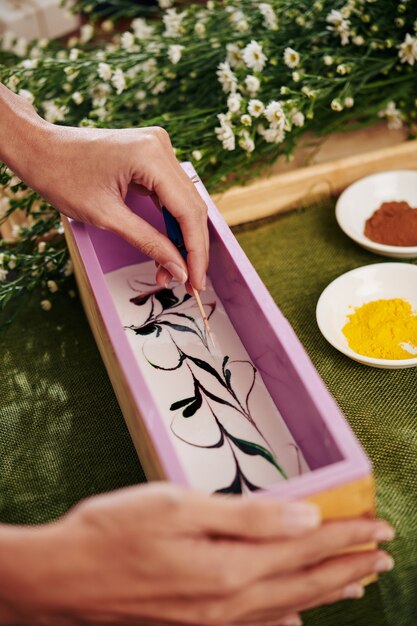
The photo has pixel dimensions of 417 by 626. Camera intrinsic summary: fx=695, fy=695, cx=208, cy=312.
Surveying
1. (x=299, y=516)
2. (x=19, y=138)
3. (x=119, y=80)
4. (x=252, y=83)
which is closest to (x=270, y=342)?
(x=299, y=516)

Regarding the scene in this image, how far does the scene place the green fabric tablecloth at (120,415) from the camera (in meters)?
0.92

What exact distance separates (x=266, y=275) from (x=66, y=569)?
81cm

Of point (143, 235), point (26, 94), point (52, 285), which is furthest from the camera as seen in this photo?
point (26, 94)

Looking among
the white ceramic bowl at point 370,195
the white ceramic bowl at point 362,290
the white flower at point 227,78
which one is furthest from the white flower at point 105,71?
the white ceramic bowl at point 362,290

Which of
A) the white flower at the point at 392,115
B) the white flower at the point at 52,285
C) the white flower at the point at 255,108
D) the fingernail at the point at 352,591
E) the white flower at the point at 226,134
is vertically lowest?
the fingernail at the point at 352,591

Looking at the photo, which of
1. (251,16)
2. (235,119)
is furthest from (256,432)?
(251,16)

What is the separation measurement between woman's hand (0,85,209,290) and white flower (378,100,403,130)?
67cm

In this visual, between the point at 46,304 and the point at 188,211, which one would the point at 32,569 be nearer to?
the point at 188,211

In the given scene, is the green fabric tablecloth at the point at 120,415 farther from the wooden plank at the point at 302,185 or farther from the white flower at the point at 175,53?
the white flower at the point at 175,53

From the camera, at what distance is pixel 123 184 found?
1.09 metres

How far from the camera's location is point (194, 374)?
1071mm

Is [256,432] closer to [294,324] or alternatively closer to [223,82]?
[294,324]

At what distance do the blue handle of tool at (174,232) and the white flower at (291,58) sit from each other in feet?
1.79

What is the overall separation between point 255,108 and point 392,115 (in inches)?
15.0
